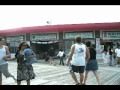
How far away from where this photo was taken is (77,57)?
5.87 m

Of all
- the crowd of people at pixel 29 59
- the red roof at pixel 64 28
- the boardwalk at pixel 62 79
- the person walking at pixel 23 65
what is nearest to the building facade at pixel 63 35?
the red roof at pixel 64 28

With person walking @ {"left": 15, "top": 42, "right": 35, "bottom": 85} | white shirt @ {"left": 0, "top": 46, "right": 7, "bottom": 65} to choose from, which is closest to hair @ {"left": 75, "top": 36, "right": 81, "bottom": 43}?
person walking @ {"left": 15, "top": 42, "right": 35, "bottom": 85}

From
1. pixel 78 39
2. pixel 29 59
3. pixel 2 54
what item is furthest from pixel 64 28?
pixel 2 54

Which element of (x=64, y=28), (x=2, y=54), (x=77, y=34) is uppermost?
(x=64, y=28)

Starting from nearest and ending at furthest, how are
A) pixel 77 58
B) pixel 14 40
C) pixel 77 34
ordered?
pixel 77 58
pixel 14 40
pixel 77 34

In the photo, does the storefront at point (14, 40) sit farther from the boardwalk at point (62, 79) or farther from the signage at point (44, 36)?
the boardwalk at point (62, 79)

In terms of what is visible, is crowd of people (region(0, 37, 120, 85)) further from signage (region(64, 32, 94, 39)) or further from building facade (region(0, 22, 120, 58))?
signage (region(64, 32, 94, 39))

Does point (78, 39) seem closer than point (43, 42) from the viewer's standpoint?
Yes

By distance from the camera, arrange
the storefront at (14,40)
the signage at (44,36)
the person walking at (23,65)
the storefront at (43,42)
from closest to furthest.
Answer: the person walking at (23,65) < the storefront at (14,40) < the storefront at (43,42) < the signage at (44,36)

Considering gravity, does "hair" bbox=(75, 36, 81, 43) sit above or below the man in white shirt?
above

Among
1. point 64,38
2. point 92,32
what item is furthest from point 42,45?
point 92,32

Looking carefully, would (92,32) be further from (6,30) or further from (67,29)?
(6,30)

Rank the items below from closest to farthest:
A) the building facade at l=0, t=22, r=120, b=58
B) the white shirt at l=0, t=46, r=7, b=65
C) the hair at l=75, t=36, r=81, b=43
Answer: the white shirt at l=0, t=46, r=7, b=65
the hair at l=75, t=36, r=81, b=43
the building facade at l=0, t=22, r=120, b=58

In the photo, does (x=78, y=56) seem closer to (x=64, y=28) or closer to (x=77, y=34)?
(x=77, y=34)
